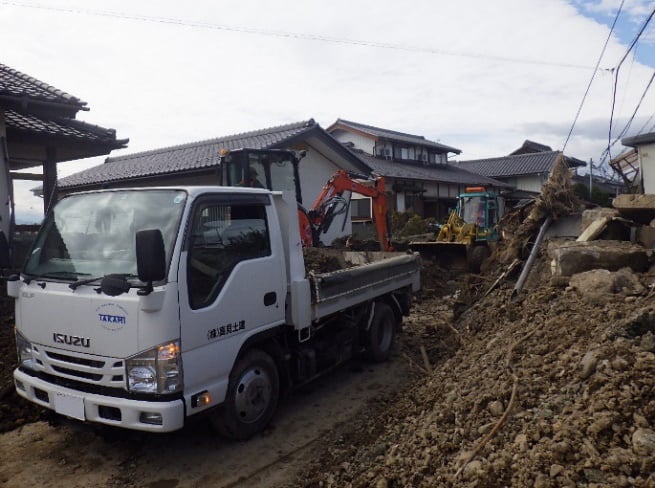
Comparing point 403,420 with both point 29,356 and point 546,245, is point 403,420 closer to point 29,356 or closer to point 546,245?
point 29,356

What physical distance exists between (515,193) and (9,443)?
31.5 m

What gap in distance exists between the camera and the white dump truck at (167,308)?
3.39m

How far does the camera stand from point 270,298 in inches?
170

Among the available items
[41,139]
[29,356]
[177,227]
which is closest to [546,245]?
[177,227]

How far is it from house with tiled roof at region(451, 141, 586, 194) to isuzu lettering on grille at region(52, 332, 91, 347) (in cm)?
3235

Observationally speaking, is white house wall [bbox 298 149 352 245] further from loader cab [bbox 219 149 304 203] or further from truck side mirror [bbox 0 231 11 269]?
truck side mirror [bbox 0 231 11 269]

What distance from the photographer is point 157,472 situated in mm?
3781

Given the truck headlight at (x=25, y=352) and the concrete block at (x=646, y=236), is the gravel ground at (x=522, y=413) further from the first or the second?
the concrete block at (x=646, y=236)

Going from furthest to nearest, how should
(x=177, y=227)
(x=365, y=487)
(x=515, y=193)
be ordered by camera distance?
(x=515, y=193) < (x=177, y=227) < (x=365, y=487)

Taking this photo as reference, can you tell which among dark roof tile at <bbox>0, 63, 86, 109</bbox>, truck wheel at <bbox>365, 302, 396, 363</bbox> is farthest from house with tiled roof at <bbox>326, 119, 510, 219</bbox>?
truck wheel at <bbox>365, 302, 396, 363</bbox>

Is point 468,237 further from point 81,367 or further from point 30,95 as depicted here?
point 81,367

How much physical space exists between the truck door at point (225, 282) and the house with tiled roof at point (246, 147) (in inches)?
319

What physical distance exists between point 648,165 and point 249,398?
43.3ft

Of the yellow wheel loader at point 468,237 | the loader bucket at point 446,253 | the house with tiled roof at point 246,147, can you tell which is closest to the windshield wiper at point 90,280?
the house with tiled roof at point 246,147
